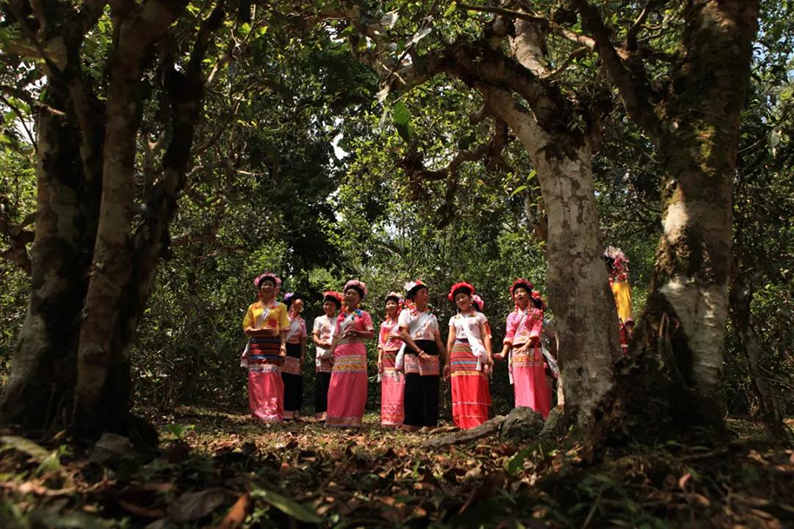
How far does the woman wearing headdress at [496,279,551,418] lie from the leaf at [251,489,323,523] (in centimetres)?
674

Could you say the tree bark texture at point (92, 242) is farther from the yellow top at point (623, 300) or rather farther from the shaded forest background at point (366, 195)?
the yellow top at point (623, 300)

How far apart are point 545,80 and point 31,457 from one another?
4.49 m

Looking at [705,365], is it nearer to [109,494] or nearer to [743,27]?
[743,27]

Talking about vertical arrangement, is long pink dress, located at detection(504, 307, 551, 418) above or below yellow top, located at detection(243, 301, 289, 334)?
below

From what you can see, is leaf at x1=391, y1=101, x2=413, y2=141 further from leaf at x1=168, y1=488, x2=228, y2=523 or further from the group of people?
the group of people

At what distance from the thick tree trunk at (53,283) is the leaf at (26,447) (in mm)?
476

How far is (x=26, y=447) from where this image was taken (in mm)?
2488

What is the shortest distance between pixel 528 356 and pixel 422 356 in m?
1.46

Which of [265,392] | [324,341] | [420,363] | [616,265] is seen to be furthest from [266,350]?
[616,265]

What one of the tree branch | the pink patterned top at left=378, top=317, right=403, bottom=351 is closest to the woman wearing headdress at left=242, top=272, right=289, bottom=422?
the pink patterned top at left=378, top=317, right=403, bottom=351

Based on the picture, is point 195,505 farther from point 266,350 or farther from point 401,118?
point 266,350

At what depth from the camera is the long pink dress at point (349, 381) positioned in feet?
29.1

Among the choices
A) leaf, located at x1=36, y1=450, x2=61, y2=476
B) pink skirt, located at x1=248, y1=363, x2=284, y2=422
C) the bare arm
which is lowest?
leaf, located at x1=36, y1=450, x2=61, y2=476

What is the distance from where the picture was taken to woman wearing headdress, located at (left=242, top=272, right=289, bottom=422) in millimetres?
8883
